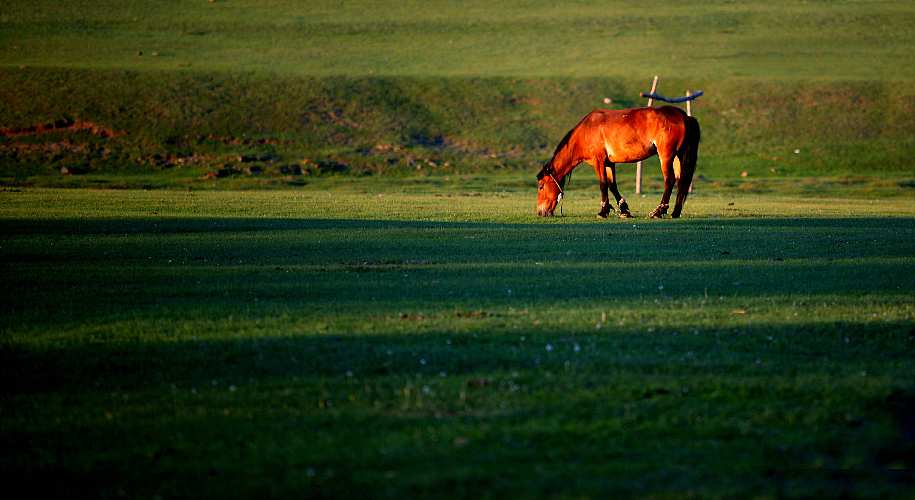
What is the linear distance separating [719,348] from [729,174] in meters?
50.4

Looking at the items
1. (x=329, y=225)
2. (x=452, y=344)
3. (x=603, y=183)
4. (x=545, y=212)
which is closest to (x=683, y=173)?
(x=603, y=183)

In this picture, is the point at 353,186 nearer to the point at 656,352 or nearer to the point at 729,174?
the point at 729,174

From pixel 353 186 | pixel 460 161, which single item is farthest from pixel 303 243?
pixel 460 161

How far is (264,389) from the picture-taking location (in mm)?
9180

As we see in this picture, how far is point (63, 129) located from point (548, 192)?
4431cm

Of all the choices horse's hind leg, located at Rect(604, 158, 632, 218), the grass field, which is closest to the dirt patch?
the grass field

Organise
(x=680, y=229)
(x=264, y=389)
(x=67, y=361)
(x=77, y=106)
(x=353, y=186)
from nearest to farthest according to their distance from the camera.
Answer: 1. (x=264, y=389)
2. (x=67, y=361)
3. (x=680, y=229)
4. (x=353, y=186)
5. (x=77, y=106)

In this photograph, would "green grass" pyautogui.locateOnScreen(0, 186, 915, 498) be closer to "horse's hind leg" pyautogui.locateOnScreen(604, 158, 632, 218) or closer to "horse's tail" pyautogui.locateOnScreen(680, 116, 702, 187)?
"horse's tail" pyautogui.locateOnScreen(680, 116, 702, 187)

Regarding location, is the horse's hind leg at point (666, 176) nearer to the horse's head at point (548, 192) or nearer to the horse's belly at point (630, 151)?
the horse's belly at point (630, 151)

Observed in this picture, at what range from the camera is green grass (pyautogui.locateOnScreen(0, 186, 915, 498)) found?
7.20 meters

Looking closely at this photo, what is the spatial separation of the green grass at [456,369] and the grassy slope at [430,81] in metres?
36.9

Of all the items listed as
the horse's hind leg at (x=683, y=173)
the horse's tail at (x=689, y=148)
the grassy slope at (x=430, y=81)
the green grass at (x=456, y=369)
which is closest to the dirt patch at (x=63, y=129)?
the grassy slope at (x=430, y=81)

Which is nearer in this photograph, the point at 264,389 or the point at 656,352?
the point at 264,389

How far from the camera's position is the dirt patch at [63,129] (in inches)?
2491
